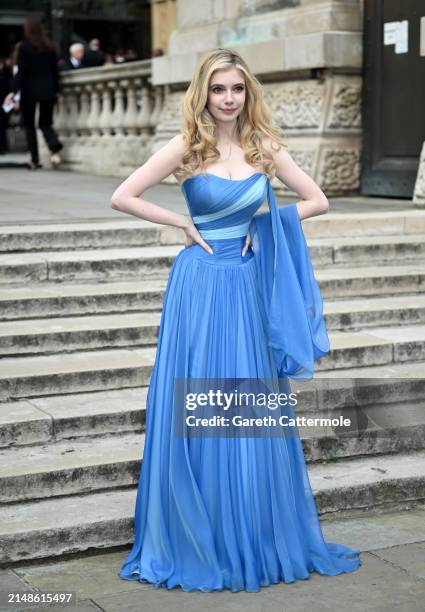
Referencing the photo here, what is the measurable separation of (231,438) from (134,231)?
12.5ft

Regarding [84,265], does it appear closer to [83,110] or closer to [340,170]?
[340,170]

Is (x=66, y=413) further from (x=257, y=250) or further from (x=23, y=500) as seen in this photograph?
(x=257, y=250)

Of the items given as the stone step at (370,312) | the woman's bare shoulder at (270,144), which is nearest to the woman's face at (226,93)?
the woman's bare shoulder at (270,144)

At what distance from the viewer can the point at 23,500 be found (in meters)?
5.21

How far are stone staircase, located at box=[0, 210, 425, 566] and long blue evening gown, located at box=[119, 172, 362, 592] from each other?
0.55 m

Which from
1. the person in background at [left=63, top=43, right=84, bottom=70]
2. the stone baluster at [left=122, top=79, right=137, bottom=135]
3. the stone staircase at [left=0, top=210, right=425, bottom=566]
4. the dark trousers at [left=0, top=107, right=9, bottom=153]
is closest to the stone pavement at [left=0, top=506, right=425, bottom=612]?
the stone staircase at [left=0, top=210, right=425, bottom=566]

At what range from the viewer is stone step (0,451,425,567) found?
4.87m

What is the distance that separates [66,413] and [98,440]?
0.21 metres

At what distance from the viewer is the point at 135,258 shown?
7762 millimetres

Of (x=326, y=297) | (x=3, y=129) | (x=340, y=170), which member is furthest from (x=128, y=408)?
(x=3, y=129)

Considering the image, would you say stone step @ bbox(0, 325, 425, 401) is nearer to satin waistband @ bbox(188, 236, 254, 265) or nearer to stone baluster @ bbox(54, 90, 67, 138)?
satin waistband @ bbox(188, 236, 254, 265)

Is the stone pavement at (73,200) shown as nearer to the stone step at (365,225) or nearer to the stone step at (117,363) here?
the stone step at (365,225)

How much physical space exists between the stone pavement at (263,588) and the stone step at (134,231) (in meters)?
3.26

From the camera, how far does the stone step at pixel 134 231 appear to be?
7.88 metres
